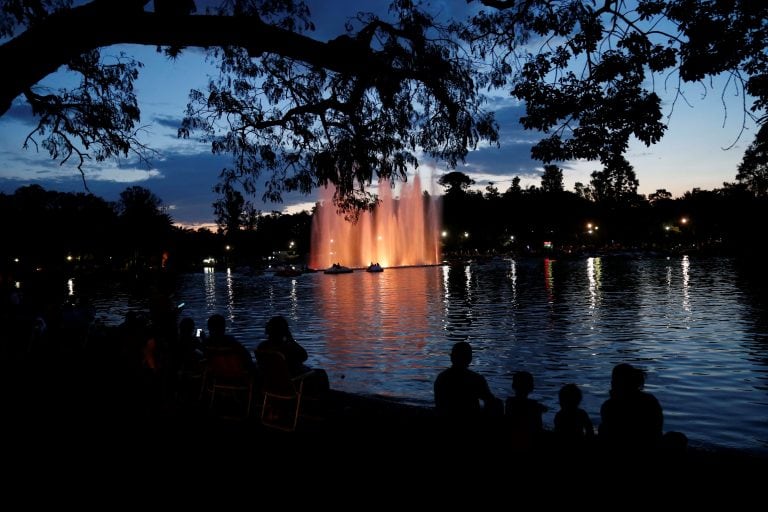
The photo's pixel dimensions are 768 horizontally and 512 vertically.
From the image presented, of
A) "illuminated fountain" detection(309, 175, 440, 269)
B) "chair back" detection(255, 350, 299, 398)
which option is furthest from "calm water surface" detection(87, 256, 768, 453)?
"illuminated fountain" detection(309, 175, 440, 269)

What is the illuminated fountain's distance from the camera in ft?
287

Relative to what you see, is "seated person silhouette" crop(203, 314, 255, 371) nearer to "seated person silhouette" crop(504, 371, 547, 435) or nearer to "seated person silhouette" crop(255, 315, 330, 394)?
"seated person silhouette" crop(255, 315, 330, 394)

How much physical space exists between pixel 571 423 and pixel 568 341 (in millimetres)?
13555

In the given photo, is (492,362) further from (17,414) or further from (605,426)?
(17,414)

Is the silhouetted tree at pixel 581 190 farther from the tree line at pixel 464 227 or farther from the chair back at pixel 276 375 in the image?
the chair back at pixel 276 375

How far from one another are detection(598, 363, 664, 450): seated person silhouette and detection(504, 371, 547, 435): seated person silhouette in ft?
2.34

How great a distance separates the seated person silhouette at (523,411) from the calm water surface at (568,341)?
4851mm

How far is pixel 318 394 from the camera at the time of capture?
326 inches

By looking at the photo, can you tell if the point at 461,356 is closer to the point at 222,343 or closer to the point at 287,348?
the point at 287,348

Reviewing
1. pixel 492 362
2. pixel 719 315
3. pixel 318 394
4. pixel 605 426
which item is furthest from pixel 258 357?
pixel 719 315

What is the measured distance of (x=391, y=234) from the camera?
89500 millimetres

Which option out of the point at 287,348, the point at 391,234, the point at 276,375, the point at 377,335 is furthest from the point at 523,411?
the point at 391,234

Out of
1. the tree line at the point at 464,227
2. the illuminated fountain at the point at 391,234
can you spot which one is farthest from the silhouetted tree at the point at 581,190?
the illuminated fountain at the point at 391,234

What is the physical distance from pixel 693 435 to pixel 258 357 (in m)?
7.77
